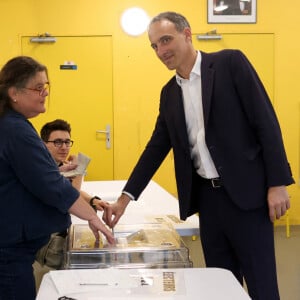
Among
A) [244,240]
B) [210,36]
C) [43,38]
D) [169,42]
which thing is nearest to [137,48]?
[210,36]

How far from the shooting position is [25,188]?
5.08 ft

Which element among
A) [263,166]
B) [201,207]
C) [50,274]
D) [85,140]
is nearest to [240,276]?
[201,207]

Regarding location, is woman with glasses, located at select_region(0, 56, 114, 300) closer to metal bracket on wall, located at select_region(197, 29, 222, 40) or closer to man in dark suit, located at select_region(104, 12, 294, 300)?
man in dark suit, located at select_region(104, 12, 294, 300)

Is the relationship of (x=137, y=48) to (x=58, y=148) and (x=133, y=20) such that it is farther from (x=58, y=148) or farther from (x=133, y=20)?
(x=58, y=148)

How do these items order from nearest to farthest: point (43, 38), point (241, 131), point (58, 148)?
1. point (241, 131)
2. point (58, 148)
3. point (43, 38)

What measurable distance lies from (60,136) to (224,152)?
143cm

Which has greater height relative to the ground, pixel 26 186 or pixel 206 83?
pixel 206 83

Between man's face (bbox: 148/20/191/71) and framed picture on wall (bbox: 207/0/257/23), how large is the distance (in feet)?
10.6

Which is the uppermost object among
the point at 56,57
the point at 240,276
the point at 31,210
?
the point at 56,57

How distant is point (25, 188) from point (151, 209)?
108 cm

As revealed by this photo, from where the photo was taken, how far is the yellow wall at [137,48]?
15.8 feet

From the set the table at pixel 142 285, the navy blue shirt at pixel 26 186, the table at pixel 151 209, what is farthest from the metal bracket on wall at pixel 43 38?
the table at pixel 142 285

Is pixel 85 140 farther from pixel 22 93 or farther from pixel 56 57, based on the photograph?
pixel 22 93

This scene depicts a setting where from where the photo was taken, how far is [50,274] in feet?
4.44
